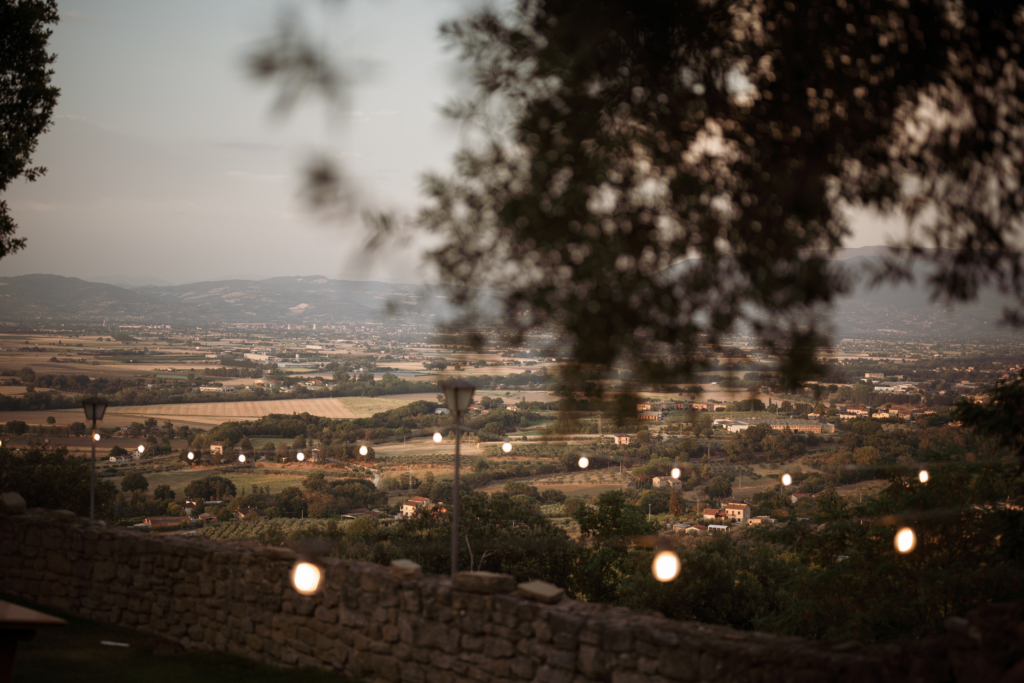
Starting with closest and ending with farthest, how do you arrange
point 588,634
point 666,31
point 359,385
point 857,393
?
1. point 666,31
2. point 588,634
3. point 857,393
4. point 359,385

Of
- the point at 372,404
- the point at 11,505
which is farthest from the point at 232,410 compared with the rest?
the point at 11,505

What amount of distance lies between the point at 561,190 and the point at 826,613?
26.6 feet

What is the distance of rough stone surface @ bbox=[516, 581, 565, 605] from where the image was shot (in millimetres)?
4254

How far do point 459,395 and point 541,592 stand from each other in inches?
95.5

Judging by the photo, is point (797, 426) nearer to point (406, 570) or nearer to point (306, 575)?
point (406, 570)

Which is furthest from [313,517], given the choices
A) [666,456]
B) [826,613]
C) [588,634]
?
[588,634]

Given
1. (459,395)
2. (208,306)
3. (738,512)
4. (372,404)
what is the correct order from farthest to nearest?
(208,306), (372,404), (738,512), (459,395)

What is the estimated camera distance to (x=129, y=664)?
16.4 ft

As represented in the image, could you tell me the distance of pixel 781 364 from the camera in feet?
9.20

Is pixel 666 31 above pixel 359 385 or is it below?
above

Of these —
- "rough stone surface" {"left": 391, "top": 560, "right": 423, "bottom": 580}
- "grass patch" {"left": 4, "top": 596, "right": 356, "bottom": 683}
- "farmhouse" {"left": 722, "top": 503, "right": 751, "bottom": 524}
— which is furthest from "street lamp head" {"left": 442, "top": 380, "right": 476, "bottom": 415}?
"farmhouse" {"left": 722, "top": 503, "right": 751, "bottom": 524}

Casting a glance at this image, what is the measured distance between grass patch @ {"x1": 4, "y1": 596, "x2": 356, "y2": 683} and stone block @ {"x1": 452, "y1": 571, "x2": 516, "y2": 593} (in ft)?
4.51

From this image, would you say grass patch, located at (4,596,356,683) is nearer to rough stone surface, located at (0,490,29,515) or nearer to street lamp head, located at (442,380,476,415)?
rough stone surface, located at (0,490,29,515)

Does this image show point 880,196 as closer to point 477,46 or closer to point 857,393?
point 477,46
